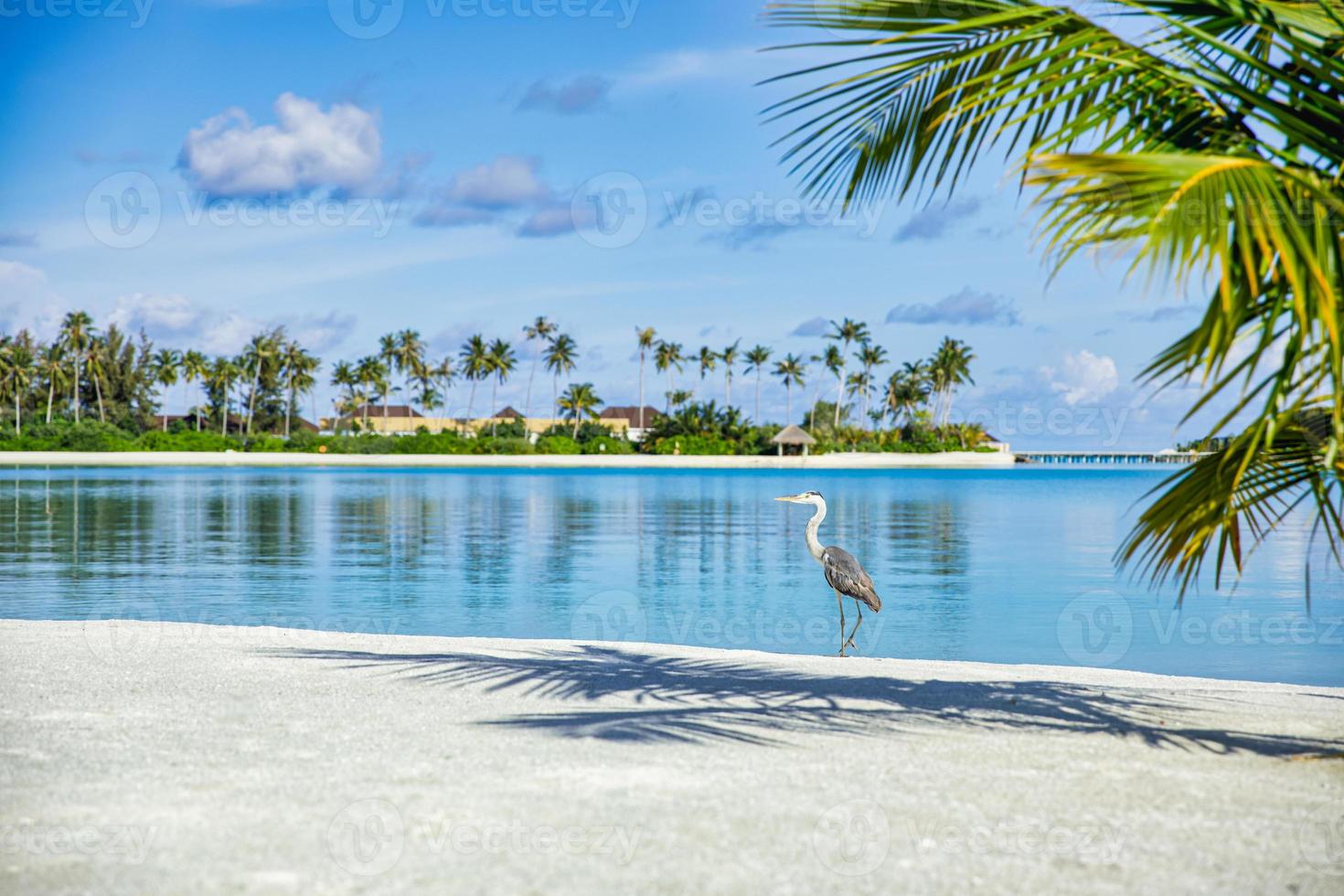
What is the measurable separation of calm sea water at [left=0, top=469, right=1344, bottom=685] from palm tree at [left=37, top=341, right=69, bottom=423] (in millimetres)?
72486

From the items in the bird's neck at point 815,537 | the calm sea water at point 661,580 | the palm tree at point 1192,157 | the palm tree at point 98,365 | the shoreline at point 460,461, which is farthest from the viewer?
the palm tree at point 98,365

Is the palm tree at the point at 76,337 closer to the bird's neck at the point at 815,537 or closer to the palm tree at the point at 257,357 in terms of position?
the palm tree at the point at 257,357

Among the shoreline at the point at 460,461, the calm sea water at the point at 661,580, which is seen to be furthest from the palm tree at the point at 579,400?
the calm sea water at the point at 661,580

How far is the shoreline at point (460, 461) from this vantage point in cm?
10280

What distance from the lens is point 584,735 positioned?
23.3 ft

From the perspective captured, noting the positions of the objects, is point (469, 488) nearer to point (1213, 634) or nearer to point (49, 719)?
point (1213, 634)

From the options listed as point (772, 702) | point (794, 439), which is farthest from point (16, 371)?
point (772, 702)

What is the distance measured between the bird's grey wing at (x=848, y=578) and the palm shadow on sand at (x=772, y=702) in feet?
8.86

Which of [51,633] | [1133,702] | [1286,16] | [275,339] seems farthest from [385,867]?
[275,339]

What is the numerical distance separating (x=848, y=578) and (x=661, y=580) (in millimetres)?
11567

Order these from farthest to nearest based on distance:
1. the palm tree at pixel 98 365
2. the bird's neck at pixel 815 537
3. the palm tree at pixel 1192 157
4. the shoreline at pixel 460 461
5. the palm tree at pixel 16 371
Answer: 1. the palm tree at pixel 98 365
2. the palm tree at pixel 16 371
3. the shoreline at pixel 460 461
4. the bird's neck at pixel 815 537
5. the palm tree at pixel 1192 157

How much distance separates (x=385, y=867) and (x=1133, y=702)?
6.35 m

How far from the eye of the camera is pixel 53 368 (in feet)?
376

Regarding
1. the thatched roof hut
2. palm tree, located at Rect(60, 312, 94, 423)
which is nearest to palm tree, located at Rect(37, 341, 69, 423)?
palm tree, located at Rect(60, 312, 94, 423)
